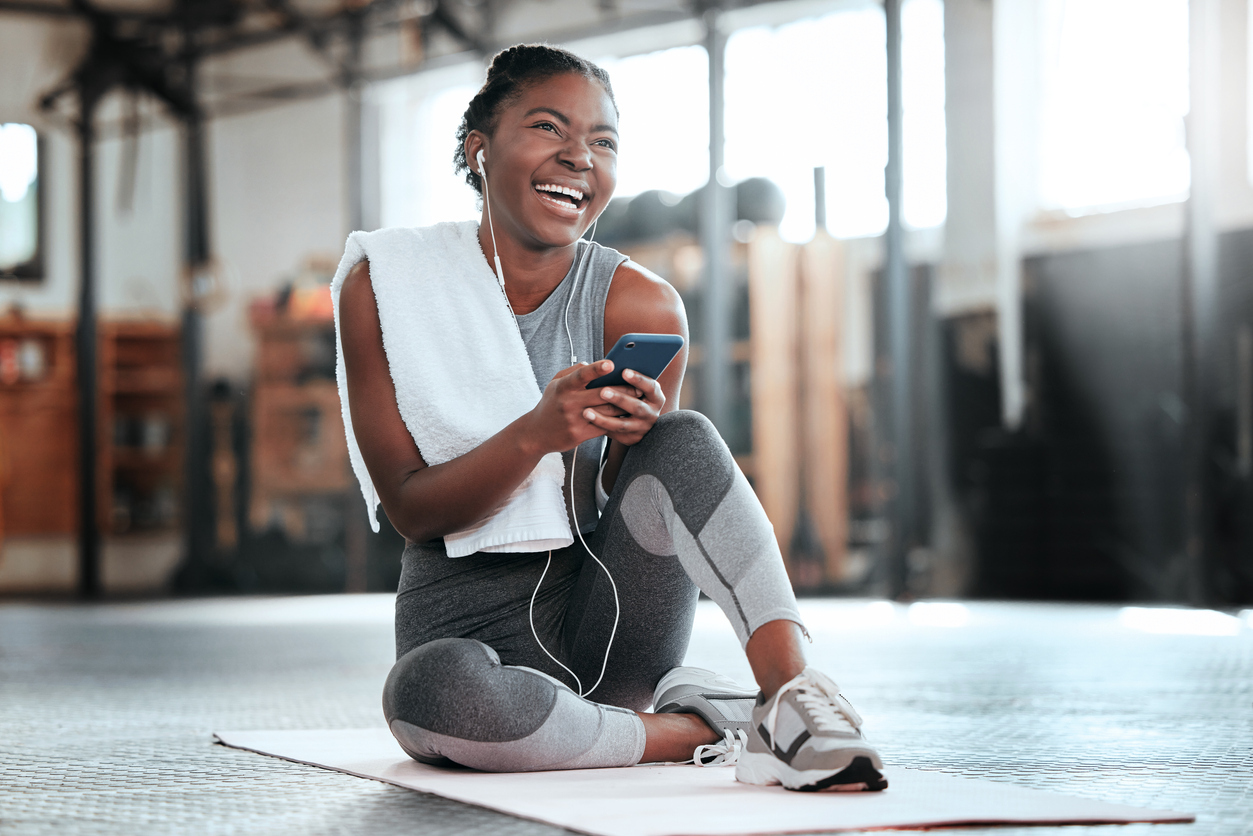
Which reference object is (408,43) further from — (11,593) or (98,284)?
(11,593)

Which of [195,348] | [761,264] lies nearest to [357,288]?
[761,264]

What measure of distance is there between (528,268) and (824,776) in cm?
66

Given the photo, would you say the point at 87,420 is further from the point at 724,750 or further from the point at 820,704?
the point at 820,704

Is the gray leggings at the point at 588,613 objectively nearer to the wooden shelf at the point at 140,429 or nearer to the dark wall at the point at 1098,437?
the dark wall at the point at 1098,437

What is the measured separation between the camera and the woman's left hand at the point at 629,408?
1291 mm

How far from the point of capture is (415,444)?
150 cm

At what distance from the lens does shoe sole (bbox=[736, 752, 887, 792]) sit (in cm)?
120

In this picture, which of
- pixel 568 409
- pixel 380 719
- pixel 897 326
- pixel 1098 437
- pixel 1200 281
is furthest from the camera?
pixel 897 326

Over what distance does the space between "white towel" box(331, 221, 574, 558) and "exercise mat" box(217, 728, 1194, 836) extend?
239 mm

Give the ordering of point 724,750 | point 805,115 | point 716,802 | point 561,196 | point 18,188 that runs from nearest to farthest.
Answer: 1. point 716,802
2. point 724,750
3. point 561,196
4. point 805,115
5. point 18,188

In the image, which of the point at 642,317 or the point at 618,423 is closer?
the point at 618,423

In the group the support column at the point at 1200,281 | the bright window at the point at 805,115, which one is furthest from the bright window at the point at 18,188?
the support column at the point at 1200,281

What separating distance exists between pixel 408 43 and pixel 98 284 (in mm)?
2076

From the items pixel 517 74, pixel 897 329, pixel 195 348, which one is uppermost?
pixel 195 348
